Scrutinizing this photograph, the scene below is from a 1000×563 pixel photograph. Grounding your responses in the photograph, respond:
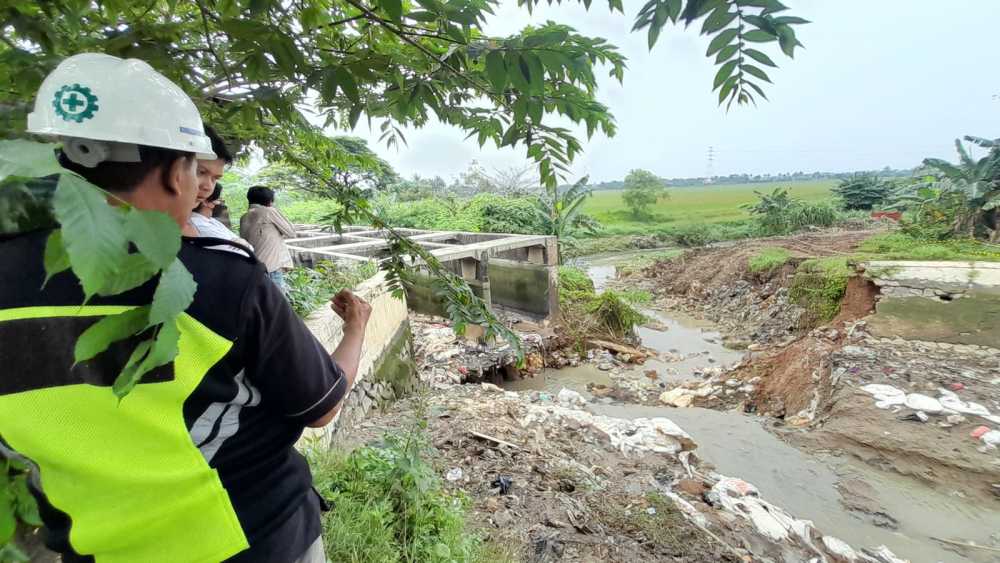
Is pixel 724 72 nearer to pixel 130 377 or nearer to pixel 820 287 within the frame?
pixel 130 377

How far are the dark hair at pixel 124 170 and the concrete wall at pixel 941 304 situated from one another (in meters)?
9.06

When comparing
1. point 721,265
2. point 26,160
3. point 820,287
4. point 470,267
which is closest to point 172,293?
point 26,160

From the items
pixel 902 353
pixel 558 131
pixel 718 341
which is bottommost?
pixel 718 341

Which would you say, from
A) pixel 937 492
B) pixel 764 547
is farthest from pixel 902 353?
pixel 764 547

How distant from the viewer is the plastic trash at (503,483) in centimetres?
362

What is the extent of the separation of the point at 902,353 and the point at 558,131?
784 cm

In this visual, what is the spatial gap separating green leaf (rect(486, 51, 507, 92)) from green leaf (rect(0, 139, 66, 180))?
0.74 metres

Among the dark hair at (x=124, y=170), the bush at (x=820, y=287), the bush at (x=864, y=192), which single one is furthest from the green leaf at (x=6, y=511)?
the bush at (x=864, y=192)

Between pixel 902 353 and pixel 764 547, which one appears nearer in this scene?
pixel 764 547

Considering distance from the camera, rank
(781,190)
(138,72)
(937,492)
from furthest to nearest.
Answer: (781,190) → (937,492) → (138,72)

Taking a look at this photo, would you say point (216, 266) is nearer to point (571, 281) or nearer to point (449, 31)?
point (449, 31)

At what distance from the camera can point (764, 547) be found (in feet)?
11.8

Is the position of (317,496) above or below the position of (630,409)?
above

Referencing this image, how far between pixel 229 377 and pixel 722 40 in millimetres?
1079
